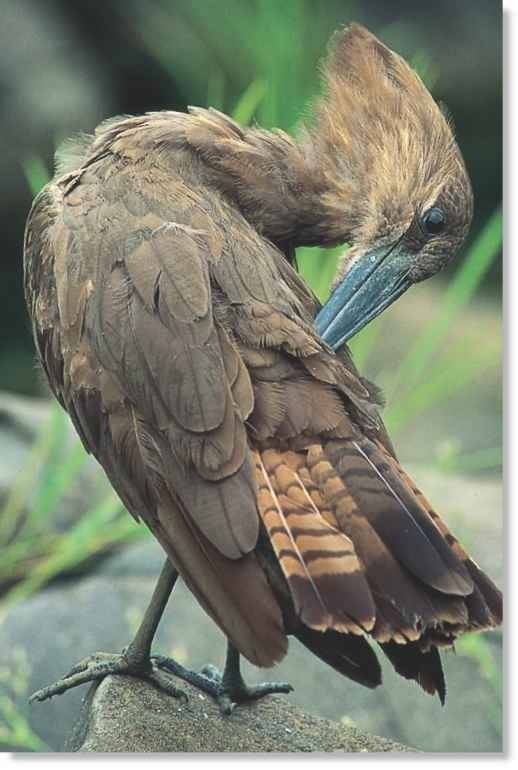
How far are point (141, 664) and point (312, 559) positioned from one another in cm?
58

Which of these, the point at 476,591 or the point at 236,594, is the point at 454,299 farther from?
the point at 236,594

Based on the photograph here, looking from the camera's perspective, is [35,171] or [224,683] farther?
[35,171]

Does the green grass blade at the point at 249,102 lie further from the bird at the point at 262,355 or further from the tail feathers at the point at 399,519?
the tail feathers at the point at 399,519

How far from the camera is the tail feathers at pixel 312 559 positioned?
2.00 metres

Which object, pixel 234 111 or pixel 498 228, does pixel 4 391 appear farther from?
pixel 498 228

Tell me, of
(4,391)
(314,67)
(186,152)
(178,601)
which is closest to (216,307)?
(186,152)

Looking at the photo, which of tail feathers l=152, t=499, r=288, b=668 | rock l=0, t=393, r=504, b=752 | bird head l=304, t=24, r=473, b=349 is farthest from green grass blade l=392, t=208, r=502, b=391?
tail feathers l=152, t=499, r=288, b=668

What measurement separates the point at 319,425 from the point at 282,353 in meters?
0.13

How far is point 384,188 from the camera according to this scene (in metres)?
A: 2.48

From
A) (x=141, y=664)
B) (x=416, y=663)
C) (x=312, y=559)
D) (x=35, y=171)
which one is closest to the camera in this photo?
(x=312, y=559)

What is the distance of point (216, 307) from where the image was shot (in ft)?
7.31

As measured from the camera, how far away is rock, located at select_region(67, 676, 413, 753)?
2.41m

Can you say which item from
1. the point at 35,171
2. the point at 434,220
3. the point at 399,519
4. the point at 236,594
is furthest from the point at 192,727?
the point at 35,171

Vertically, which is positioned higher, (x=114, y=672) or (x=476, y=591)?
(x=476, y=591)
